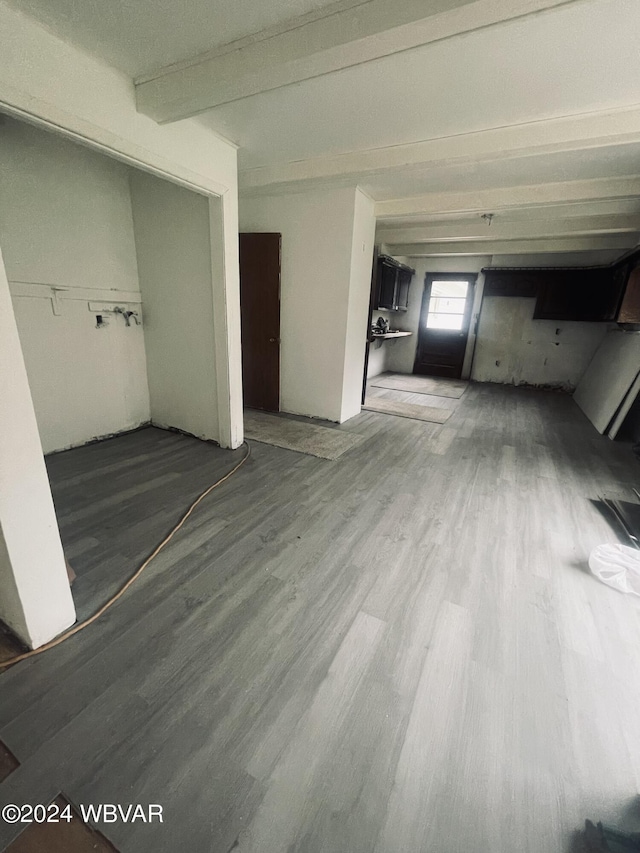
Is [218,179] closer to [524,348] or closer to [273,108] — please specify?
[273,108]

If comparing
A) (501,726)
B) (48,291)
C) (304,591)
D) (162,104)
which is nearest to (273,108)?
(162,104)

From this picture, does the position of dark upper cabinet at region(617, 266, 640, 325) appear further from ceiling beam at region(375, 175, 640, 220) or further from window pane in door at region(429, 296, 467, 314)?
window pane in door at region(429, 296, 467, 314)

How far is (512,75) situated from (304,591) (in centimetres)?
315

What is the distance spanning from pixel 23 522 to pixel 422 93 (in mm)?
3182

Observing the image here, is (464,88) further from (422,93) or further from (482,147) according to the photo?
(482,147)

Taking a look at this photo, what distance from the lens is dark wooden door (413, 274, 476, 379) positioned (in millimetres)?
7945

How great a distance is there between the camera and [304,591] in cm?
185

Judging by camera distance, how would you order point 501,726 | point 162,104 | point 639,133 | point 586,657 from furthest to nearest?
point 639,133 → point 162,104 → point 586,657 → point 501,726

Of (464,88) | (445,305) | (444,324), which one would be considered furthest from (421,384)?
(464,88)

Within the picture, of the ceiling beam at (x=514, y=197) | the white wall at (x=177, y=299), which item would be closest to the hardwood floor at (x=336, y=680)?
the white wall at (x=177, y=299)

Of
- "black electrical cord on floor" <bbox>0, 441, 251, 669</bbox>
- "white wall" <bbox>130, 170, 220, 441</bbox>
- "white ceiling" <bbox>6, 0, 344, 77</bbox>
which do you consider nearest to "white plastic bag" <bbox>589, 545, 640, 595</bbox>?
"black electrical cord on floor" <bbox>0, 441, 251, 669</bbox>

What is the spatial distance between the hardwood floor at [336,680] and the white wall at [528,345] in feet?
19.1

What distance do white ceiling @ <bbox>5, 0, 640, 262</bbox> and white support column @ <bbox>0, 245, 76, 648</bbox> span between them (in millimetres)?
1691

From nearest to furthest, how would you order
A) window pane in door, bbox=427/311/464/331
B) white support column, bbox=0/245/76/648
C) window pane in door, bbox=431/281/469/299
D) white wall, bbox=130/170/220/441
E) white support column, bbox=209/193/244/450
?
1. white support column, bbox=0/245/76/648
2. white support column, bbox=209/193/244/450
3. white wall, bbox=130/170/220/441
4. window pane in door, bbox=431/281/469/299
5. window pane in door, bbox=427/311/464/331
